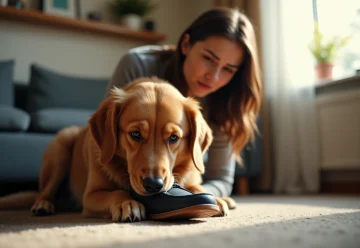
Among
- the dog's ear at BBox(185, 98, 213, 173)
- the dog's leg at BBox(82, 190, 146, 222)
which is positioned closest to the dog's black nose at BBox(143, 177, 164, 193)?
the dog's leg at BBox(82, 190, 146, 222)

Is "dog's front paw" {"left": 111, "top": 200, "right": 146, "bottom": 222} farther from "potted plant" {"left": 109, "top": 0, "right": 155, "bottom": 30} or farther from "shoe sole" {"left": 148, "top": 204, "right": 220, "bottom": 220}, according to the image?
"potted plant" {"left": 109, "top": 0, "right": 155, "bottom": 30}

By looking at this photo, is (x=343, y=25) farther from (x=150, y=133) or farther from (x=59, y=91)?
(x=150, y=133)

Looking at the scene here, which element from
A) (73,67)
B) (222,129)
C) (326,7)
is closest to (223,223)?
(222,129)

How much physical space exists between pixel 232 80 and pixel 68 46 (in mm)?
2935

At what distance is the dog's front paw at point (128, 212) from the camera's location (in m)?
1.31

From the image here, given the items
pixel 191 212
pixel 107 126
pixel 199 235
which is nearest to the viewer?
pixel 199 235

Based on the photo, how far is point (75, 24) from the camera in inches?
173

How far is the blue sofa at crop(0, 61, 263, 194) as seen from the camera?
8.80 feet

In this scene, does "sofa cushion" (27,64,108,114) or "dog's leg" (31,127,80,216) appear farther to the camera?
"sofa cushion" (27,64,108,114)

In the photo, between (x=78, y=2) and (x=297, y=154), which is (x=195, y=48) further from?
(x=78, y=2)

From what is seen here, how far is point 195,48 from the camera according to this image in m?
2.04

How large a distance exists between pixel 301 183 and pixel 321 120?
0.66 metres

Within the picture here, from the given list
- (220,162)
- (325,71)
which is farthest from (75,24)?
(220,162)

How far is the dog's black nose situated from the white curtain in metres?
2.62
